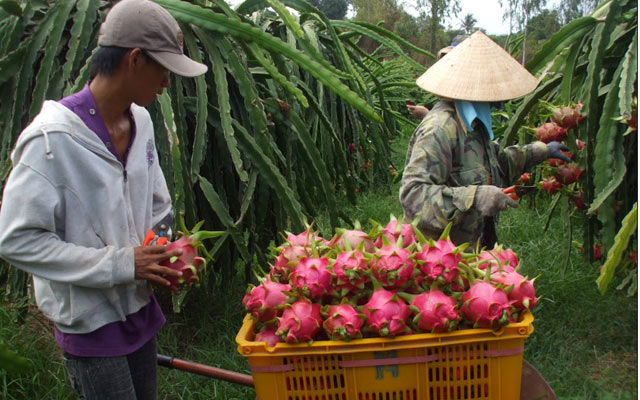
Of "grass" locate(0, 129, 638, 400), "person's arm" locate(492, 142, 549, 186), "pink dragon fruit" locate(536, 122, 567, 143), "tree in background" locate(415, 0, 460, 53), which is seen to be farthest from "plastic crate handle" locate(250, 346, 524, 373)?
"tree in background" locate(415, 0, 460, 53)

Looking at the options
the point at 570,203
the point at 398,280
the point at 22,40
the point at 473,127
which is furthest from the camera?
the point at 570,203

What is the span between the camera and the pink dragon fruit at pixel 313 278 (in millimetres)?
1423

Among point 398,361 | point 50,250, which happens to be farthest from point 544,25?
point 50,250

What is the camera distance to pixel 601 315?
3238 mm

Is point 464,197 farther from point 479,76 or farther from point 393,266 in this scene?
point 393,266

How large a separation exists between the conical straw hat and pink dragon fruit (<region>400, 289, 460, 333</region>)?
1169mm

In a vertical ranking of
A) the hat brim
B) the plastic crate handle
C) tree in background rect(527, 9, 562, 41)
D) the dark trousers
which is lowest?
the dark trousers

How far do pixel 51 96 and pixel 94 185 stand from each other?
3.90 feet

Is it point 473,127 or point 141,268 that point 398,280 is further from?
point 473,127

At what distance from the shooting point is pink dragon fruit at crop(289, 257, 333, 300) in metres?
1.42

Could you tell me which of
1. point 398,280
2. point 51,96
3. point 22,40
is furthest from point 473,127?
point 22,40

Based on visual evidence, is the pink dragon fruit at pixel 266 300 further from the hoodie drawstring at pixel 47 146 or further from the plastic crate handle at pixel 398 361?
the hoodie drawstring at pixel 47 146

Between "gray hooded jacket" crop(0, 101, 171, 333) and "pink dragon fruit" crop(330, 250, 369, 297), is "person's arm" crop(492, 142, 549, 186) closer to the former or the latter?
"pink dragon fruit" crop(330, 250, 369, 297)

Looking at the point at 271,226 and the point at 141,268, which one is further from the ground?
the point at 141,268
